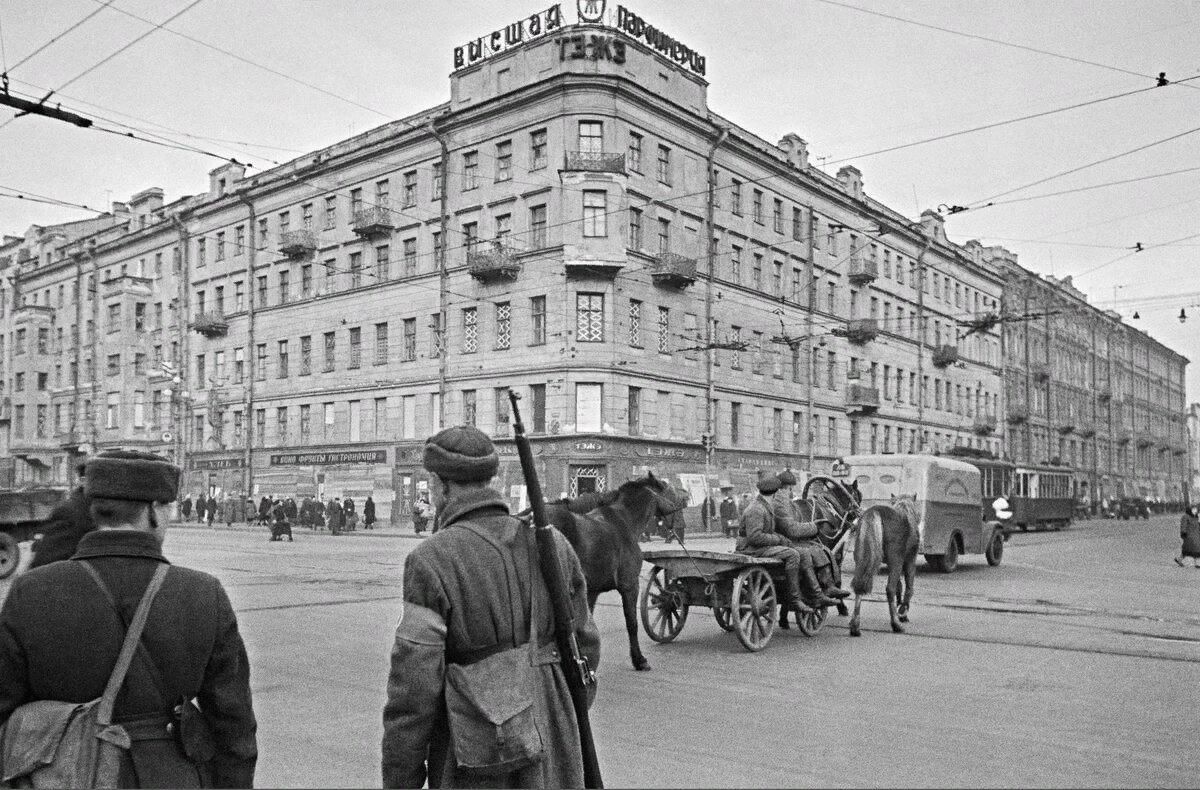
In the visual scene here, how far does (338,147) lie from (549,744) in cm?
4536

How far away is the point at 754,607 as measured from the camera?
33.2 ft

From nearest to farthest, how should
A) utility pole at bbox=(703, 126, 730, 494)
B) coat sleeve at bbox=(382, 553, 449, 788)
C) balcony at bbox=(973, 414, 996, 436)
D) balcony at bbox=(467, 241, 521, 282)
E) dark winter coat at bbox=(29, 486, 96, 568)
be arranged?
coat sleeve at bbox=(382, 553, 449, 788), dark winter coat at bbox=(29, 486, 96, 568), balcony at bbox=(467, 241, 521, 282), utility pole at bbox=(703, 126, 730, 494), balcony at bbox=(973, 414, 996, 436)

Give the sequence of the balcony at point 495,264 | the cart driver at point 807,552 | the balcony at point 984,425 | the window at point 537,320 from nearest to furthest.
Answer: the cart driver at point 807,552
the window at point 537,320
the balcony at point 495,264
the balcony at point 984,425

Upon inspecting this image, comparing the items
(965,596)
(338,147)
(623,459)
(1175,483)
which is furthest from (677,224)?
(1175,483)

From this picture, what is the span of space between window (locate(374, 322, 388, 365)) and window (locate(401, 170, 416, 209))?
522 cm

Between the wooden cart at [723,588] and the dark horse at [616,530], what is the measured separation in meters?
0.42

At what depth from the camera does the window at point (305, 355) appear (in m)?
46.3

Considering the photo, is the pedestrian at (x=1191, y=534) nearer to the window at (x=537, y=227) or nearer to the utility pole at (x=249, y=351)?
the window at (x=537, y=227)

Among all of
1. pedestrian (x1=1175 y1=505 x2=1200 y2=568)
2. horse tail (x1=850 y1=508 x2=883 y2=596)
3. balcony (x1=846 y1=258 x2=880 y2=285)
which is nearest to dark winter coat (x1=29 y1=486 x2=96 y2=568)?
horse tail (x1=850 y1=508 x2=883 y2=596)

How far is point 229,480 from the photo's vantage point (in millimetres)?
50062

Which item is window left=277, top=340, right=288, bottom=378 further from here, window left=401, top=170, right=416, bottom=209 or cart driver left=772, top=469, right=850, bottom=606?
cart driver left=772, top=469, right=850, bottom=606

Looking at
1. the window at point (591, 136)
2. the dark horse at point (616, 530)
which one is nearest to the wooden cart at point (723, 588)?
the dark horse at point (616, 530)

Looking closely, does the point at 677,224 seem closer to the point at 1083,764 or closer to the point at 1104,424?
the point at 1083,764

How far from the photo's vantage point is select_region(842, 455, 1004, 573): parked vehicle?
21.2 metres
